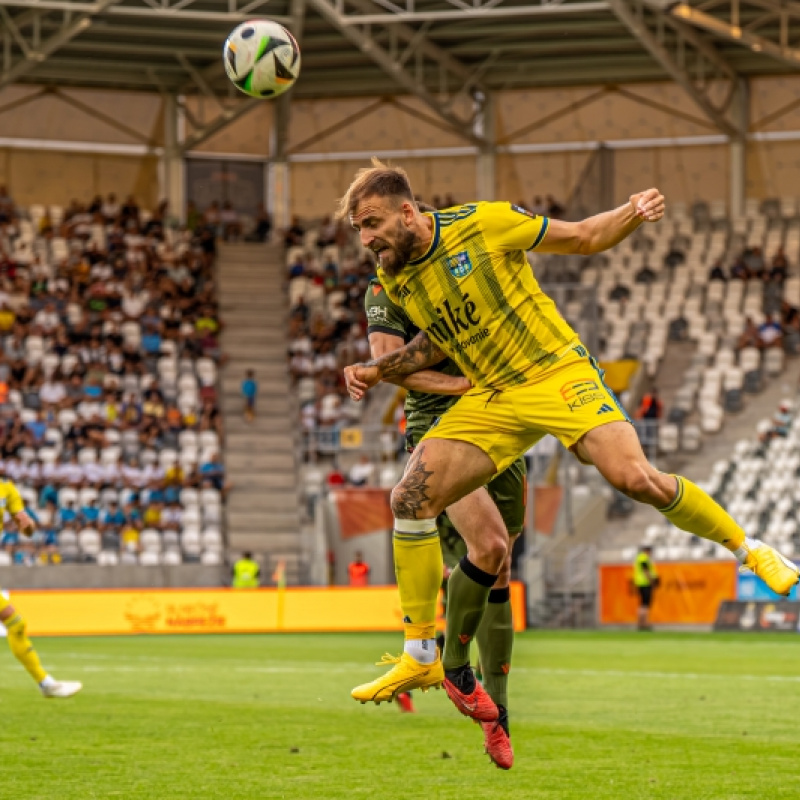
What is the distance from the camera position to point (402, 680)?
815cm

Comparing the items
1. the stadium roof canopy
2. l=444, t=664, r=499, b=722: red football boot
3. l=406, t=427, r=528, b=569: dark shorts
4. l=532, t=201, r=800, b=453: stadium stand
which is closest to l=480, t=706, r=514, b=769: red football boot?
l=444, t=664, r=499, b=722: red football boot

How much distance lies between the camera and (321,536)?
3294cm

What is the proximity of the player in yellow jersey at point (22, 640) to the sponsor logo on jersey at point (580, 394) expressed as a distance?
6.84m

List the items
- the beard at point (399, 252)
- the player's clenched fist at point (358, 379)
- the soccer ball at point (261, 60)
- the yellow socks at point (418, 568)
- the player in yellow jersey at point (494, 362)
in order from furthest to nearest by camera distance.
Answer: the soccer ball at point (261, 60) → the yellow socks at point (418, 568) → the player's clenched fist at point (358, 379) → the beard at point (399, 252) → the player in yellow jersey at point (494, 362)

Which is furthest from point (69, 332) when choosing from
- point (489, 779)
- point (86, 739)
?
point (489, 779)

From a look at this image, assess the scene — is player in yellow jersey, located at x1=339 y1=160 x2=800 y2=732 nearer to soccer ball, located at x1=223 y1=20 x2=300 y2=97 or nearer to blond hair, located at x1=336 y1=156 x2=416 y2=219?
blond hair, located at x1=336 y1=156 x2=416 y2=219

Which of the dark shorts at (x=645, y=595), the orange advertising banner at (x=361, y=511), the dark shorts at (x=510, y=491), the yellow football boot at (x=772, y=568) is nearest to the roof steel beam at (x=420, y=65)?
the orange advertising banner at (x=361, y=511)

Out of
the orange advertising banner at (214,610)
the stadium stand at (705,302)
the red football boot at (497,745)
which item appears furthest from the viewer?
the stadium stand at (705,302)

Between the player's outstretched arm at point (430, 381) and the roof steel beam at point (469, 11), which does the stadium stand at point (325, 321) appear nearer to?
the roof steel beam at point (469, 11)

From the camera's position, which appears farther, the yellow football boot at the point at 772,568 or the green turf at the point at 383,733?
the green turf at the point at 383,733

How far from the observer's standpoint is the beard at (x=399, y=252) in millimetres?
7922

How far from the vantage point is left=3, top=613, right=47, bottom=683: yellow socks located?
13469mm

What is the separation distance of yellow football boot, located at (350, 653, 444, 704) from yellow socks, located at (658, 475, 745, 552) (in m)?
1.44

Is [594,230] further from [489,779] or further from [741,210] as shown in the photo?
[741,210]
